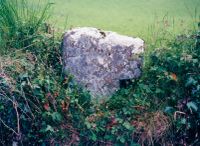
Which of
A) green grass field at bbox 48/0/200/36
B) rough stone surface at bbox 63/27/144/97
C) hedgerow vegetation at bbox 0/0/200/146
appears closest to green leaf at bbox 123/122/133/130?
hedgerow vegetation at bbox 0/0/200/146

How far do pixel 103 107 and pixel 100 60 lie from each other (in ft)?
1.52

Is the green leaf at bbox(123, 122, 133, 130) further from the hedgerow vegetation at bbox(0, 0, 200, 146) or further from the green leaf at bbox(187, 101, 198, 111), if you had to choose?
the green leaf at bbox(187, 101, 198, 111)

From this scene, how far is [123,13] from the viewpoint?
5684 mm

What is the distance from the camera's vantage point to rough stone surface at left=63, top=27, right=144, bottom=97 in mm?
3852

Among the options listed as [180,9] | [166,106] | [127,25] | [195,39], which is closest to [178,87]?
[166,106]

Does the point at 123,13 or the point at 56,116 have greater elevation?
the point at 123,13

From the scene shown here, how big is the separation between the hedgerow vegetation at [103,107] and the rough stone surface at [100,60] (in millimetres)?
176

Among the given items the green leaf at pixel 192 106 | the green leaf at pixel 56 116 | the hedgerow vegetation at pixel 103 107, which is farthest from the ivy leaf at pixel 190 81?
the green leaf at pixel 56 116

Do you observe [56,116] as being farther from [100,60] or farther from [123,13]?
[123,13]

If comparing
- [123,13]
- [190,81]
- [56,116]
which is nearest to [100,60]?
[56,116]

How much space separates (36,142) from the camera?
3539mm

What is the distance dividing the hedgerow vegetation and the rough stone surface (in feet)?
0.58

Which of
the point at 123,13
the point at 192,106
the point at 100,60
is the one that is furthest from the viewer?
the point at 123,13

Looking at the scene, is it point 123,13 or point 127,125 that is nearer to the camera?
point 127,125
